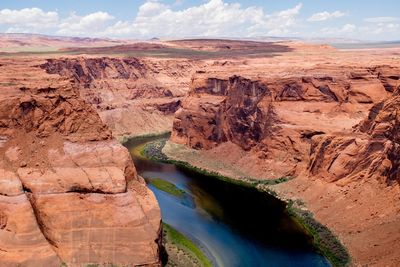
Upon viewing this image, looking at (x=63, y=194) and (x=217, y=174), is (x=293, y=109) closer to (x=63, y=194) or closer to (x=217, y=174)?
Result: (x=217, y=174)

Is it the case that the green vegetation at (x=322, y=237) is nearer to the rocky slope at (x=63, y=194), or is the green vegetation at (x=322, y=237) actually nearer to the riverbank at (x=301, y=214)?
the riverbank at (x=301, y=214)

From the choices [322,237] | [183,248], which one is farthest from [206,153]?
[183,248]

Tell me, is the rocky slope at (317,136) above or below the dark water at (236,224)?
above

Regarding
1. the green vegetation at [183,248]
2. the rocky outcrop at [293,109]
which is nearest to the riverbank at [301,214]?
the rocky outcrop at [293,109]

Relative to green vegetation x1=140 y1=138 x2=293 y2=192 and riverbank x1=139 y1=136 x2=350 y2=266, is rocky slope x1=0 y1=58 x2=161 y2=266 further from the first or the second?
green vegetation x1=140 y1=138 x2=293 y2=192

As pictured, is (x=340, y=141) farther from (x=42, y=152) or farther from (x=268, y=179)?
(x=42, y=152)

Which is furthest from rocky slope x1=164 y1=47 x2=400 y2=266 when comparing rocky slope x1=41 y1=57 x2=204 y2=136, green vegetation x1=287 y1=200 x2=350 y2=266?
rocky slope x1=41 y1=57 x2=204 y2=136

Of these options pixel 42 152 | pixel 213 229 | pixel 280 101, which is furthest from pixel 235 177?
pixel 42 152
